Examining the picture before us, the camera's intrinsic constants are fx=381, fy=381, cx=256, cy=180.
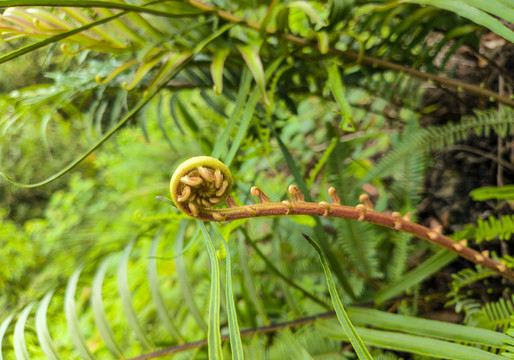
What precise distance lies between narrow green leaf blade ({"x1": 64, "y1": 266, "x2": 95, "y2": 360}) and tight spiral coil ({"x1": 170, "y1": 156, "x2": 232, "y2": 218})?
321 millimetres

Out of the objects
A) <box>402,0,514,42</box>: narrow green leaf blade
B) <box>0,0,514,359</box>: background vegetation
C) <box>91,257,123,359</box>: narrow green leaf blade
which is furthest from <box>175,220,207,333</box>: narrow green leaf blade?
<box>402,0,514,42</box>: narrow green leaf blade

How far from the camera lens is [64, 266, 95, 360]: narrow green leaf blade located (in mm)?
481

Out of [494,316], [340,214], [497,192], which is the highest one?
[340,214]

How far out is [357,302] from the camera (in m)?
0.57

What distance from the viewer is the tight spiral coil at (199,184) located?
27cm

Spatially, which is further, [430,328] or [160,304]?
[160,304]

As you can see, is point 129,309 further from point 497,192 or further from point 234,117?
point 497,192

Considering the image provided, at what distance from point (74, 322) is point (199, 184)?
36cm

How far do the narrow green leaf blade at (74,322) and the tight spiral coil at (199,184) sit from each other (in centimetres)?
32

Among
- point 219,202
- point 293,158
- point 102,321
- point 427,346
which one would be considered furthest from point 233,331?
point 293,158

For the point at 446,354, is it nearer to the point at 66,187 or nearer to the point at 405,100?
the point at 405,100

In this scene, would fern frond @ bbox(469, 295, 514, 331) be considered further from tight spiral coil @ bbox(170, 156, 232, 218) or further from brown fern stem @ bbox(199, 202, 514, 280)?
tight spiral coil @ bbox(170, 156, 232, 218)

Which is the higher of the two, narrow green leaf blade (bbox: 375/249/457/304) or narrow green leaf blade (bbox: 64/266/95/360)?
narrow green leaf blade (bbox: 64/266/95/360)

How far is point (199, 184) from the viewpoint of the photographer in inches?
10.6
